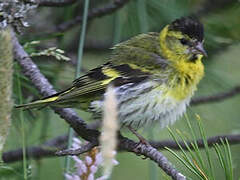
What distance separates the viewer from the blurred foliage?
2438 mm

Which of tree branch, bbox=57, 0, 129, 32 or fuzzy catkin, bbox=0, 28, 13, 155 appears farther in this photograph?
tree branch, bbox=57, 0, 129, 32

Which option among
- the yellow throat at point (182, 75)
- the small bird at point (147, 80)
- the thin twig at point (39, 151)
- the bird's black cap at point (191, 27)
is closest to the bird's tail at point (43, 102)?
the small bird at point (147, 80)

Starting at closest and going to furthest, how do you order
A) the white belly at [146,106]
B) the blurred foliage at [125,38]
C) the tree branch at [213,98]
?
the white belly at [146,106] < the blurred foliage at [125,38] < the tree branch at [213,98]

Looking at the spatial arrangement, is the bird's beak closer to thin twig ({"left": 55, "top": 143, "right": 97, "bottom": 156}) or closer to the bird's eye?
the bird's eye

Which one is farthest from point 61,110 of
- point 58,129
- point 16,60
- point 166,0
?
point 166,0

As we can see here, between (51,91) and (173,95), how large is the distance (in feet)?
1.71

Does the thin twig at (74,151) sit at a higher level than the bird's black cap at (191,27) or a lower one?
lower

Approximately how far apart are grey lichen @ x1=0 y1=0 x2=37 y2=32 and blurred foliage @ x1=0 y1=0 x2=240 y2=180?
393 mm

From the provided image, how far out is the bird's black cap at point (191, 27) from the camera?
7.20 ft

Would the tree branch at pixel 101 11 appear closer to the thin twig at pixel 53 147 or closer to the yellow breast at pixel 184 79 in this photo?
the yellow breast at pixel 184 79

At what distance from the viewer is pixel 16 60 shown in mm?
1899

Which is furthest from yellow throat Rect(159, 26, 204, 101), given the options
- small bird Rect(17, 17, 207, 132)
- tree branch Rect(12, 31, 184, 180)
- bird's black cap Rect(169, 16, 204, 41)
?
tree branch Rect(12, 31, 184, 180)

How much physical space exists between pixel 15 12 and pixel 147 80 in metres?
0.66

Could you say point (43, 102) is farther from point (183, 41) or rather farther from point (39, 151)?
point (183, 41)
